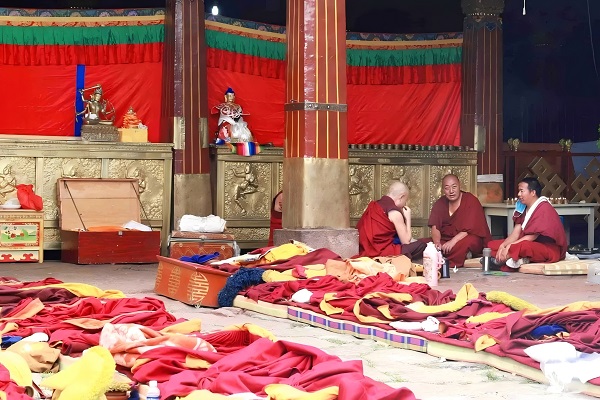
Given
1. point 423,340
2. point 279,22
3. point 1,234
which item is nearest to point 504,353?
point 423,340

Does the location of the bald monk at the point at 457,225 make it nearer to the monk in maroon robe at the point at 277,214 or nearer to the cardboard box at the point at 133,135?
the monk in maroon robe at the point at 277,214

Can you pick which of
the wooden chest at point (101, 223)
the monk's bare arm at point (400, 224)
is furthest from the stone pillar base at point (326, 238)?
the wooden chest at point (101, 223)

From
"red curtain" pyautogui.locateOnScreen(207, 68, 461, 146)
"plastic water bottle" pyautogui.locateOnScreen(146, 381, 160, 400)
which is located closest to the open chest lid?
"red curtain" pyautogui.locateOnScreen(207, 68, 461, 146)

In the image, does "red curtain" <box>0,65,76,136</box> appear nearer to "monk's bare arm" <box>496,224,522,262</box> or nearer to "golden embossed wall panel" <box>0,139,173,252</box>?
"golden embossed wall panel" <box>0,139,173,252</box>

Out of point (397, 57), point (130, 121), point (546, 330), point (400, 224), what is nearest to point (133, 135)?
point (130, 121)

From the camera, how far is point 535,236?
35.0ft

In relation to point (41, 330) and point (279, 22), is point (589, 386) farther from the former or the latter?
point (279, 22)

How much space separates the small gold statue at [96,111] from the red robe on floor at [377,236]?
3.46 meters

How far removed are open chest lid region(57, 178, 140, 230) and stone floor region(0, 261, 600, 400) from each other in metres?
0.63

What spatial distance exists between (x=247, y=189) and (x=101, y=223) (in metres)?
1.87

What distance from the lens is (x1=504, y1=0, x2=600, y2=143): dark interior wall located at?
15.7 meters

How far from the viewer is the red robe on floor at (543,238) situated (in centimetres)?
1055

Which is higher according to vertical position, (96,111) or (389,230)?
(96,111)

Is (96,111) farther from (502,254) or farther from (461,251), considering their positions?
(502,254)
